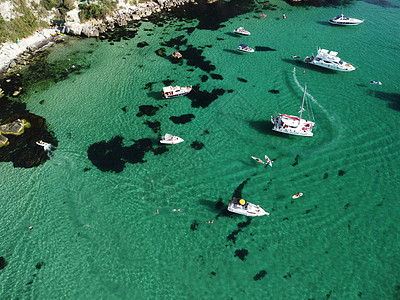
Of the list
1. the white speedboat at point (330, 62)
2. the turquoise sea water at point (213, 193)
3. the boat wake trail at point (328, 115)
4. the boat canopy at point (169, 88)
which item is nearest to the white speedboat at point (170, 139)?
the turquoise sea water at point (213, 193)

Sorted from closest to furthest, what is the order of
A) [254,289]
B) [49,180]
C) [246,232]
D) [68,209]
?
[254,289] < [246,232] < [68,209] < [49,180]

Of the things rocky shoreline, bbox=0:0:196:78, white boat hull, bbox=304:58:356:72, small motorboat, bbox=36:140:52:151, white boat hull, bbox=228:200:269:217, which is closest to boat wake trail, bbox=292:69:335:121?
white boat hull, bbox=304:58:356:72

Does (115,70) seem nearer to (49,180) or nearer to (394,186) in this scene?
(49,180)

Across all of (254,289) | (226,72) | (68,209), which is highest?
(226,72)

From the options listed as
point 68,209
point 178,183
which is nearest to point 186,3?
point 178,183

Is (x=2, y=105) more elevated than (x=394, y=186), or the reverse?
(x=2, y=105)
